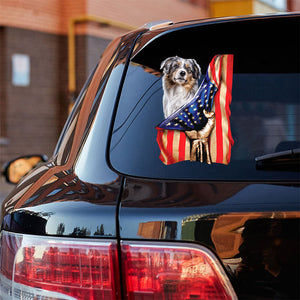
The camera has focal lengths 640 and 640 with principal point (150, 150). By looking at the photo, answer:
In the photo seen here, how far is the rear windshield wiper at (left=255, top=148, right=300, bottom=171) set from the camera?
1.55 m

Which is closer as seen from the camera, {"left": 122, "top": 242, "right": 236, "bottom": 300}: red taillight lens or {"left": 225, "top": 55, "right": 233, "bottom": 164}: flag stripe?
{"left": 122, "top": 242, "right": 236, "bottom": 300}: red taillight lens

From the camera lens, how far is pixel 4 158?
44.4ft

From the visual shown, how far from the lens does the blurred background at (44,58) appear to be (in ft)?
44.5

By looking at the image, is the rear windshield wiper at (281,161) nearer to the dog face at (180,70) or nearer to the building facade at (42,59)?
the dog face at (180,70)

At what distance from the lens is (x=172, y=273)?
1.46 metres

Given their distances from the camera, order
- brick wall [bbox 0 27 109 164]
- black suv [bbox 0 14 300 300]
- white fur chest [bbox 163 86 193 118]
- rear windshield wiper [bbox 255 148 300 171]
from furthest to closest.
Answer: brick wall [bbox 0 27 109 164]
white fur chest [bbox 163 86 193 118]
rear windshield wiper [bbox 255 148 300 171]
black suv [bbox 0 14 300 300]

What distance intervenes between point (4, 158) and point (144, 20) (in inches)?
216

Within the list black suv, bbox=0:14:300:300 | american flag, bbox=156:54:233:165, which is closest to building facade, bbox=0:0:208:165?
black suv, bbox=0:14:300:300

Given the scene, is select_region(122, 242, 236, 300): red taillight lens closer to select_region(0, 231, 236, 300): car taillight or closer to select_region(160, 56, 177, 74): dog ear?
select_region(0, 231, 236, 300): car taillight

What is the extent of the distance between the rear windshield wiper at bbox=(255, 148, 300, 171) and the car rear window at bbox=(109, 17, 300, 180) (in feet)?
0.04

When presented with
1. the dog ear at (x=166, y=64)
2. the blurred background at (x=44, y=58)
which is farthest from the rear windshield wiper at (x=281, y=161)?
the blurred background at (x=44, y=58)

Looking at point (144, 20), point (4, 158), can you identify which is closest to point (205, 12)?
point (144, 20)

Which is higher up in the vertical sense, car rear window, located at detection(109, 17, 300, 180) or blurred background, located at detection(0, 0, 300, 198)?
blurred background, located at detection(0, 0, 300, 198)

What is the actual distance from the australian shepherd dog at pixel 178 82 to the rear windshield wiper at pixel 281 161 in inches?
11.8
